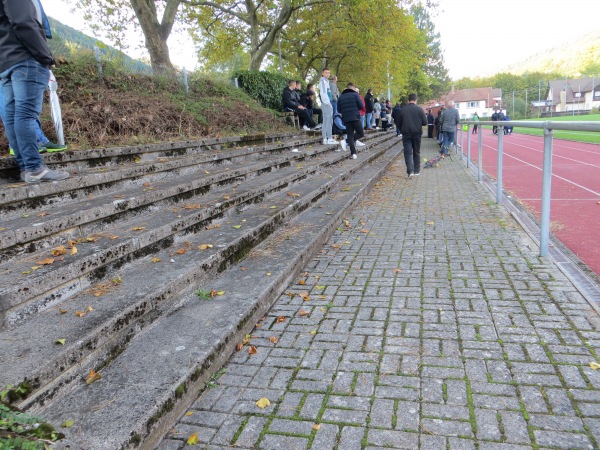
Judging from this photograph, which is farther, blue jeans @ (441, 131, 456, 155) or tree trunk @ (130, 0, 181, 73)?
blue jeans @ (441, 131, 456, 155)

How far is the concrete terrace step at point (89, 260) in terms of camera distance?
8.40 ft

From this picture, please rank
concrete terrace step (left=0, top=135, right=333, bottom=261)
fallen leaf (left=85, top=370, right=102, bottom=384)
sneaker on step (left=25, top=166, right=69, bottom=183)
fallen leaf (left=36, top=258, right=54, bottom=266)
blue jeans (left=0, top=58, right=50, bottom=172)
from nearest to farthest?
fallen leaf (left=85, top=370, right=102, bottom=384)
fallen leaf (left=36, top=258, right=54, bottom=266)
concrete terrace step (left=0, top=135, right=333, bottom=261)
blue jeans (left=0, top=58, right=50, bottom=172)
sneaker on step (left=25, top=166, right=69, bottom=183)

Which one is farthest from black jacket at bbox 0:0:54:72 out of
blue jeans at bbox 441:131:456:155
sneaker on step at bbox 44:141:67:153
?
blue jeans at bbox 441:131:456:155

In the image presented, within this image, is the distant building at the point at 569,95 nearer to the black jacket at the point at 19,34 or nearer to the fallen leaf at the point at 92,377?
the black jacket at the point at 19,34

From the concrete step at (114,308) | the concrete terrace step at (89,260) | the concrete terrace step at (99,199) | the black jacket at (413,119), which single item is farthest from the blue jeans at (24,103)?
the black jacket at (413,119)

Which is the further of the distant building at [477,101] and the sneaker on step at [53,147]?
the distant building at [477,101]

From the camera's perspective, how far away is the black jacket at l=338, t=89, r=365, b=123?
34.8 ft

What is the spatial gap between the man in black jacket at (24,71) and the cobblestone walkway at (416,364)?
2963 millimetres

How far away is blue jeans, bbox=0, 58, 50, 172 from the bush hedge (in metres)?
11.7

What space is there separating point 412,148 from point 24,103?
883cm

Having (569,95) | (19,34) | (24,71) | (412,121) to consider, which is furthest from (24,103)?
(569,95)

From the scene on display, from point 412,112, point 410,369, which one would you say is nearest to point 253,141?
point 412,112

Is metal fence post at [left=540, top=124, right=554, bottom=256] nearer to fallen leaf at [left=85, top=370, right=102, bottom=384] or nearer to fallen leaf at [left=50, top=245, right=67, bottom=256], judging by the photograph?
fallen leaf at [left=85, top=370, right=102, bottom=384]

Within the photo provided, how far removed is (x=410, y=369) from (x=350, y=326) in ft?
2.12
